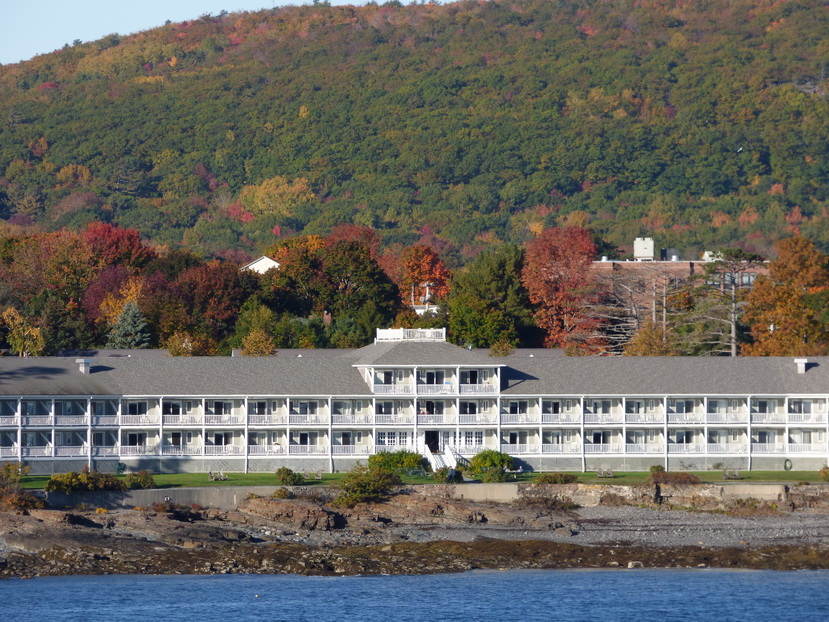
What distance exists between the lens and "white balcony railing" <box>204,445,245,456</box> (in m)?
83.2

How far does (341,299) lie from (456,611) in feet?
264

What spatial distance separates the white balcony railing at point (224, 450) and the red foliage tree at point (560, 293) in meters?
41.2

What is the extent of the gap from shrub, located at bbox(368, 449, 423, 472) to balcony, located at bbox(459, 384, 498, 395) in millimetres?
5218

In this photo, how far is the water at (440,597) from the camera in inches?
2309

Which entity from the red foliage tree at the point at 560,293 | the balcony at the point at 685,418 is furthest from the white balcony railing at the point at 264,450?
the red foliage tree at the point at 560,293

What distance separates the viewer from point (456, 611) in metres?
59.4

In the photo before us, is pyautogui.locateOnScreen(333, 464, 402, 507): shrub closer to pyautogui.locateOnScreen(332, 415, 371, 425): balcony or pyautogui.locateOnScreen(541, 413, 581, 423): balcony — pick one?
pyautogui.locateOnScreen(332, 415, 371, 425): balcony

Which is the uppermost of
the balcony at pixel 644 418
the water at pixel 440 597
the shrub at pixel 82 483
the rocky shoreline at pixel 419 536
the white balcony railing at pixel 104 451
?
the balcony at pixel 644 418

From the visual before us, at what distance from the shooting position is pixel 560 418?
282 feet

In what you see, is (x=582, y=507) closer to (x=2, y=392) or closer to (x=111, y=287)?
(x=2, y=392)

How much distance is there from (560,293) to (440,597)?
220 ft

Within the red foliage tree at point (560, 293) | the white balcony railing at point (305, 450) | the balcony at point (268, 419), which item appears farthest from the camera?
the red foliage tree at point (560, 293)

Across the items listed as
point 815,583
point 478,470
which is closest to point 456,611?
point 815,583

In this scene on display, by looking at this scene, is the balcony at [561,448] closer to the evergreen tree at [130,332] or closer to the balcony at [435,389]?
the balcony at [435,389]
